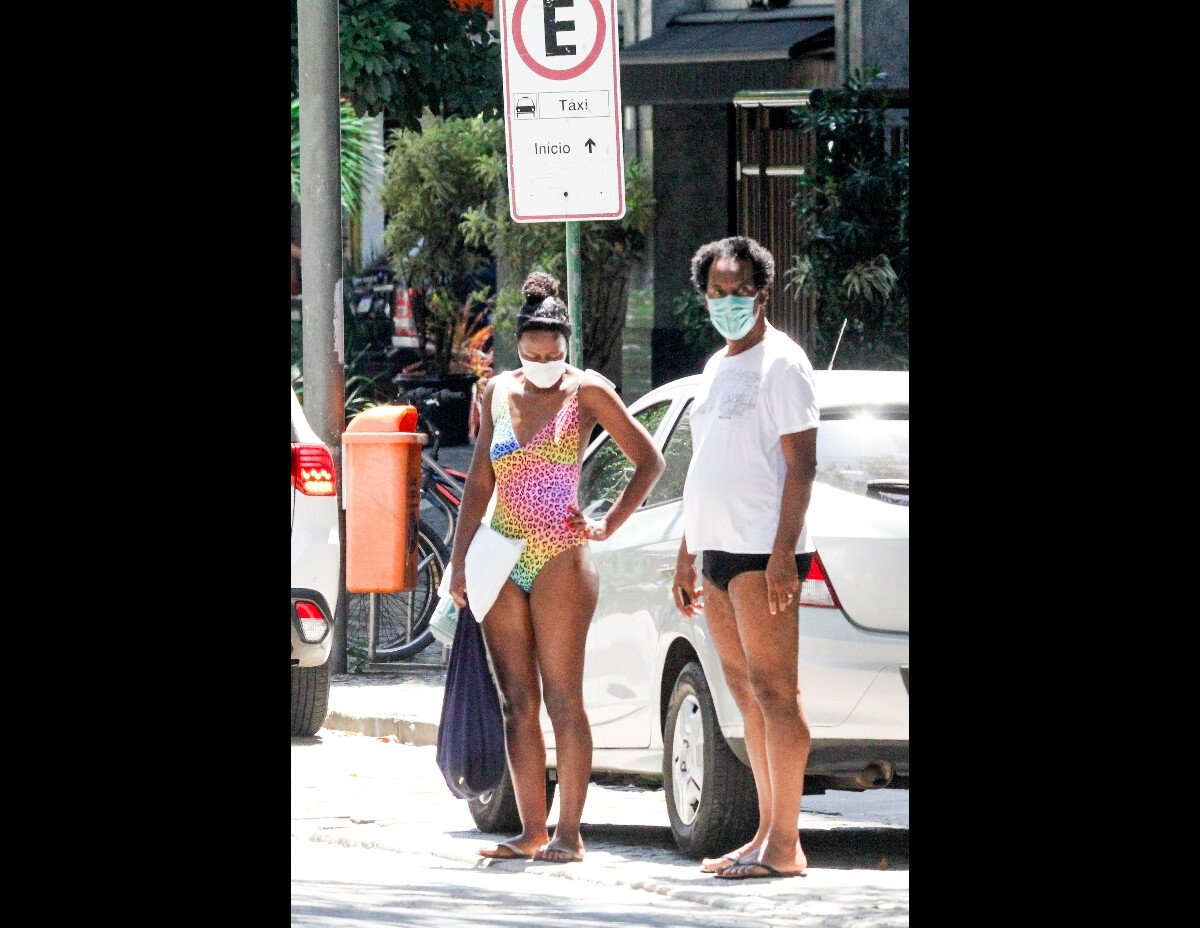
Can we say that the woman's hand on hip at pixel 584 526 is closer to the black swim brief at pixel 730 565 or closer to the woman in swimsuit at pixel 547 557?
the woman in swimsuit at pixel 547 557

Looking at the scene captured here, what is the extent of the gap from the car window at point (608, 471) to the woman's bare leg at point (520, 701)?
0.74m

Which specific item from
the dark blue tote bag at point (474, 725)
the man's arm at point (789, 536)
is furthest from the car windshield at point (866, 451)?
the dark blue tote bag at point (474, 725)

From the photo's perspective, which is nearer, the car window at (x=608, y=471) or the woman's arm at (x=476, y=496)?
the woman's arm at (x=476, y=496)

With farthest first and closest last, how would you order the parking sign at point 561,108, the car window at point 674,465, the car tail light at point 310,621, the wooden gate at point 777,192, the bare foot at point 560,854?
the wooden gate at point 777,192 < the car tail light at point 310,621 < the parking sign at point 561,108 < the car window at point 674,465 < the bare foot at point 560,854

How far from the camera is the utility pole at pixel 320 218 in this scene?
1225 centimetres

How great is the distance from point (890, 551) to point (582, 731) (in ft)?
4.00

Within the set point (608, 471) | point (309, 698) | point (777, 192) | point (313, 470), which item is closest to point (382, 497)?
point (313, 470)

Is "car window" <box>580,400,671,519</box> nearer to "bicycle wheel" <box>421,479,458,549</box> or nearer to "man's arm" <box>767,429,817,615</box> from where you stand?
"man's arm" <box>767,429,817,615</box>

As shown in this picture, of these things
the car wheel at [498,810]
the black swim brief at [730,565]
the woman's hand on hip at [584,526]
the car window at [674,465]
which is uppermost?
the car window at [674,465]

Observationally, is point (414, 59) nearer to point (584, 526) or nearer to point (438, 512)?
point (438, 512)

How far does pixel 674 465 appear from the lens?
30.0 ft
